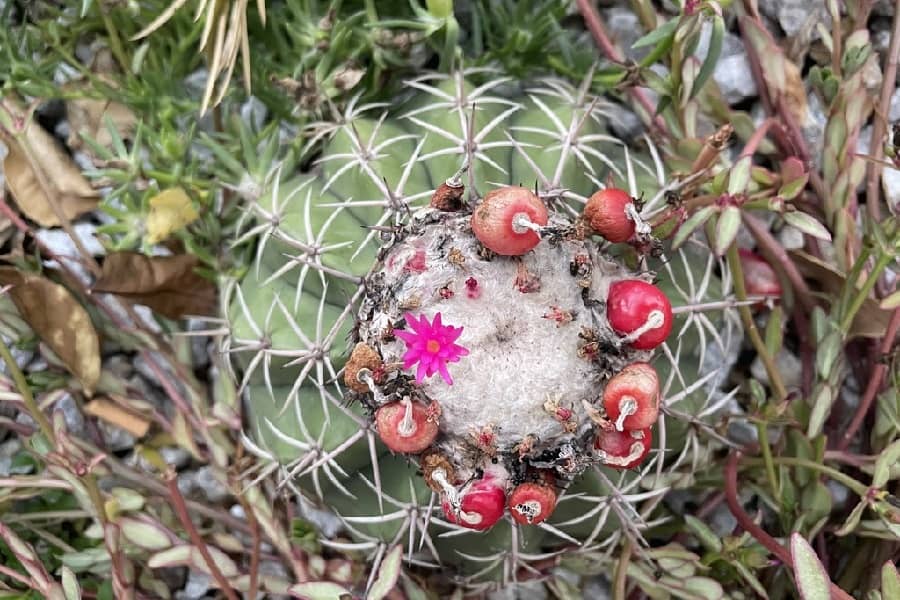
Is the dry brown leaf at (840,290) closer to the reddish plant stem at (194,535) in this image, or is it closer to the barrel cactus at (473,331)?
the barrel cactus at (473,331)

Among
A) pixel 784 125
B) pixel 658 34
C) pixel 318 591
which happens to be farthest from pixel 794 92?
pixel 318 591

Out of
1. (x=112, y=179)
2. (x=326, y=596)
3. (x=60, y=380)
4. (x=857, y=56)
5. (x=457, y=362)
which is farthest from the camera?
(x=60, y=380)

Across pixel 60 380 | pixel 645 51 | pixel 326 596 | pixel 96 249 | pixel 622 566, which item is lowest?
pixel 622 566

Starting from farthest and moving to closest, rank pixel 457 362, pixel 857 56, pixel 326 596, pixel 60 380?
1. pixel 60 380
2. pixel 857 56
3. pixel 326 596
4. pixel 457 362

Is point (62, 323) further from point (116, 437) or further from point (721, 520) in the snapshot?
point (721, 520)

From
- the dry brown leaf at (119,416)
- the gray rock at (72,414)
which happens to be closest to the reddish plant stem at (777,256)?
the dry brown leaf at (119,416)

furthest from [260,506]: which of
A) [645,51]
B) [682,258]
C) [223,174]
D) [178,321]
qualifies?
[645,51]

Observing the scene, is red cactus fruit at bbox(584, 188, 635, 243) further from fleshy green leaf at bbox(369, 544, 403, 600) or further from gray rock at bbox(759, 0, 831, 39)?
gray rock at bbox(759, 0, 831, 39)

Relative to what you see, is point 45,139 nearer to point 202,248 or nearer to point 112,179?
point 112,179
